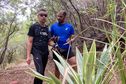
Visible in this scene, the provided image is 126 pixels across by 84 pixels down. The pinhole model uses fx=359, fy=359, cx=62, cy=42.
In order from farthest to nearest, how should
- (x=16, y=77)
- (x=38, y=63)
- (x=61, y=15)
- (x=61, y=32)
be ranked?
(x=16, y=77) → (x=61, y=32) → (x=61, y=15) → (x=38, y=63)

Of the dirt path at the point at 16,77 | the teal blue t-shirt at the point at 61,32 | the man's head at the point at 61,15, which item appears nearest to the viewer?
the man's head at the point at 61,15

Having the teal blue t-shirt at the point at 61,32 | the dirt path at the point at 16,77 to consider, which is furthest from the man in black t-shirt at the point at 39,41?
the dirt path at the point at 16,77

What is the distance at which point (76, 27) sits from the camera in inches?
394

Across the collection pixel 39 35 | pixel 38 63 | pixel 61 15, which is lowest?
pixel 38 63

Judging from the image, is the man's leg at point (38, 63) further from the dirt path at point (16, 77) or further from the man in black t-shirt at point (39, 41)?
the dirt path at point (16, 77)

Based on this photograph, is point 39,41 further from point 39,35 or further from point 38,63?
point 38,63

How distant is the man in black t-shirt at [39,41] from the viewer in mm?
5977

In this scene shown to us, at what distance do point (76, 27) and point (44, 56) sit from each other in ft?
12.8

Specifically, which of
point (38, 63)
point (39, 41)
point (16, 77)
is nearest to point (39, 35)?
point (39, 41)

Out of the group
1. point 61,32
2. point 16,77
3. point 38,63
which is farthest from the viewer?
point 16,77

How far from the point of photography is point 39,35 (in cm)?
604

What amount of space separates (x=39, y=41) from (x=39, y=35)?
12 cm

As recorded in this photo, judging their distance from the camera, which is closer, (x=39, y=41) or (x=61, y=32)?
(x=39, y=41)

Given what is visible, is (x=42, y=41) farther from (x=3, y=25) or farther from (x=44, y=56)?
(x=3, y=25)
